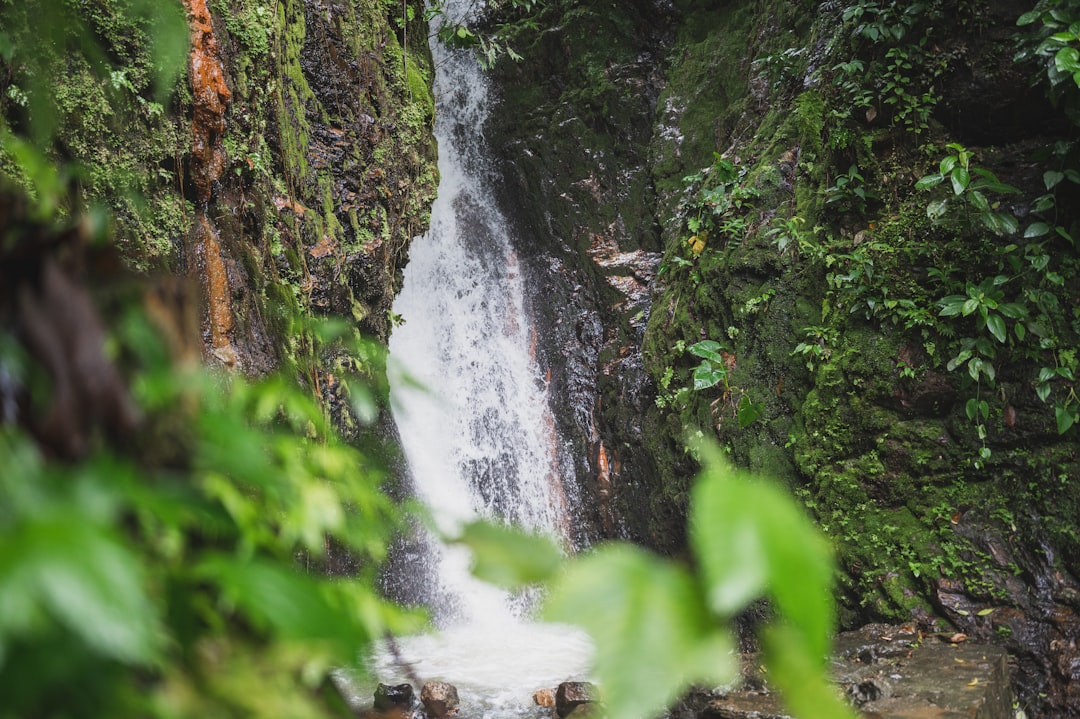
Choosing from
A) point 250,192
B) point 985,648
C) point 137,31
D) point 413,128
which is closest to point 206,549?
point 137,31

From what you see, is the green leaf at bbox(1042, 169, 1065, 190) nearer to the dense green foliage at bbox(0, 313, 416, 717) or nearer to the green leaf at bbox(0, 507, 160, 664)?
the dense green foliage at bbox(0, 313, 416, 717)

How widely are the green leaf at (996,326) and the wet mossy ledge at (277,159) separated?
4009mm

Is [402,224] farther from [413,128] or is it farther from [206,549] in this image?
[206,549]

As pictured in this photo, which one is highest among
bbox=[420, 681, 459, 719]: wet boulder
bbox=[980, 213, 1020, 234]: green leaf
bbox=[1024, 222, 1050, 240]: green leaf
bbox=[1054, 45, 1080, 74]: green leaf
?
bbox=[1054, 45, 1080, 74]: green leaf

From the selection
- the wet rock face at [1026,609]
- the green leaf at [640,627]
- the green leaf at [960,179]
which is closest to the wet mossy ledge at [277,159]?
the green leaf at [640,627]

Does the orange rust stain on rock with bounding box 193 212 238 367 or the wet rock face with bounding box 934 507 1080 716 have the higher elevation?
the orange rust stain on rock with bounding box 193 212 238 367

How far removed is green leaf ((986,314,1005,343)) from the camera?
414 cm

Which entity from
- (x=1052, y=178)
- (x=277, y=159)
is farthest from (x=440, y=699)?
(x=1052, y=178)

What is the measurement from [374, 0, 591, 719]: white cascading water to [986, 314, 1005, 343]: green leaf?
15.5ft

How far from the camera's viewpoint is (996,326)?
4.15 meters

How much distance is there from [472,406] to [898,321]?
20.1 feet

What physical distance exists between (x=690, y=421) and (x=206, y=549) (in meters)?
5.99

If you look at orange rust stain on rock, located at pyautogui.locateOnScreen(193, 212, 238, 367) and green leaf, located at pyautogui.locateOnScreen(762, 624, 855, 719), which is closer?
green leaf, located at pyautogui.locateOnScreen(762, 624, 855, 719)

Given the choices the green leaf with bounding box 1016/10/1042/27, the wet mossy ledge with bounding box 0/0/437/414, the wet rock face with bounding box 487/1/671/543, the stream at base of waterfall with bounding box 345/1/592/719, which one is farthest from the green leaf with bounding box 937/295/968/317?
the stream at base of waterfall with bounding box 345/1/592/719
